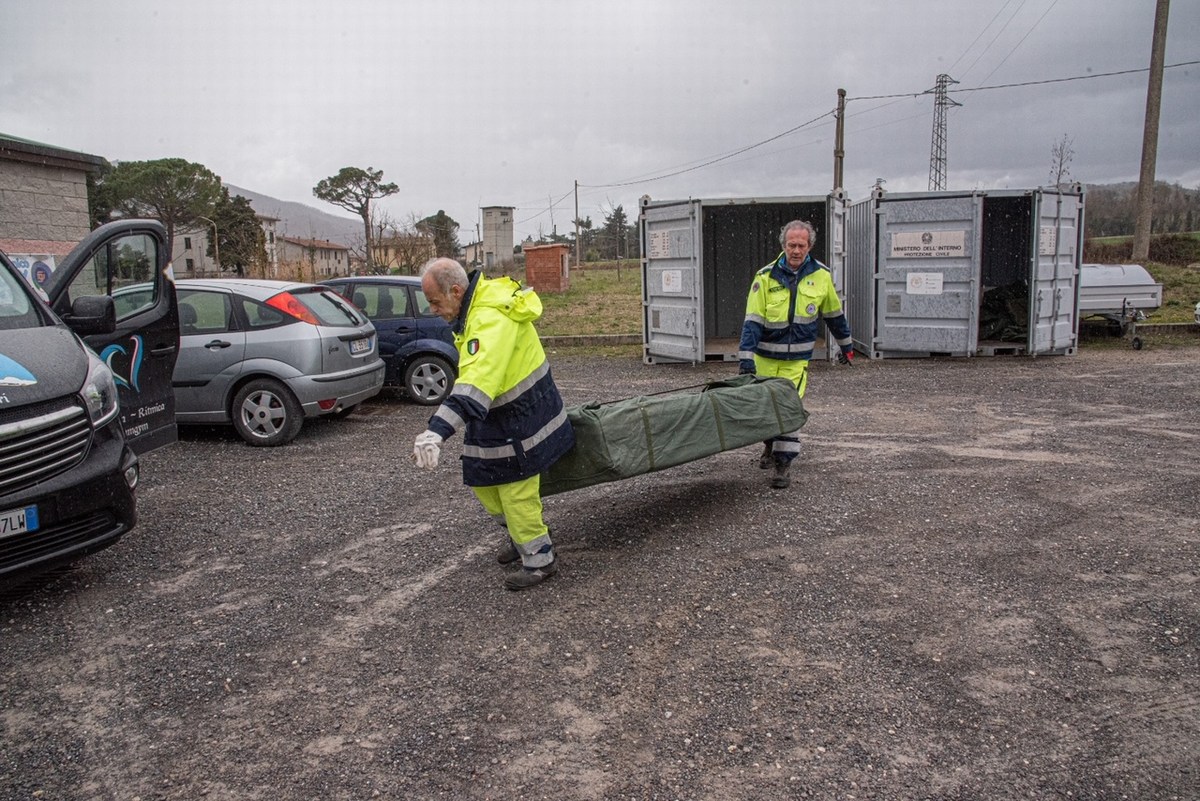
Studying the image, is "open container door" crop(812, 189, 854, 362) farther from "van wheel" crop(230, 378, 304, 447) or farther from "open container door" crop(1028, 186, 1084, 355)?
"van wheel" crop(230, 378, 304, 447)

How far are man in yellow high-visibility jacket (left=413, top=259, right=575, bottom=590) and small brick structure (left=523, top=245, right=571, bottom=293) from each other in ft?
84.4

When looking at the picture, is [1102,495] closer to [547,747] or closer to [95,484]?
[547,747]

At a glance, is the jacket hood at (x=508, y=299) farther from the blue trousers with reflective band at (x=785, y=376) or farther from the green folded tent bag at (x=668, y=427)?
the blue trousers with reflective band at (x=785, y=376)

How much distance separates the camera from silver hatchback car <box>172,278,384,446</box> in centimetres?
761

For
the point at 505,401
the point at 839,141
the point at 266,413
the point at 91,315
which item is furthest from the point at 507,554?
the point at 839,141

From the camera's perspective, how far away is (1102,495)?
18.4 feet

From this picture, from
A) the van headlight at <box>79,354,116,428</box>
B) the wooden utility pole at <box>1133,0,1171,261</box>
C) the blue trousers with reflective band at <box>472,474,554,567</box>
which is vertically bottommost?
the blue trousers with reflective band at <box>472,474,554,567</box>

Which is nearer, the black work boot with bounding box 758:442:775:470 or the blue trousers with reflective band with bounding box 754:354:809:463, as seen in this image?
the blue trousers with reflective band with bounding box 754:354:809:463

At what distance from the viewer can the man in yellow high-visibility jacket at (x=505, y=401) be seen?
390 centimetres

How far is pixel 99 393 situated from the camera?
178 inches

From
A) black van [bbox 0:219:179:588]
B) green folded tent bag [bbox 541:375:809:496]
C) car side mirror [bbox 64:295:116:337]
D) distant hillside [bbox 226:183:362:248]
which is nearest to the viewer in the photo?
black van [bbox 0:219:179:588]

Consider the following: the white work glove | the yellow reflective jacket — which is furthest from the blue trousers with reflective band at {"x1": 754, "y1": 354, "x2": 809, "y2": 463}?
the white work glove

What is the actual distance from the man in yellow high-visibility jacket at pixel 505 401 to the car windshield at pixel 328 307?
4140mm

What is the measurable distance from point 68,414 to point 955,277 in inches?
458
